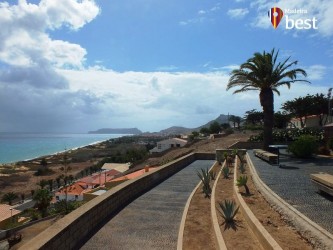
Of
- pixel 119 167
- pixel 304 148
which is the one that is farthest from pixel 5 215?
pixel 119 167

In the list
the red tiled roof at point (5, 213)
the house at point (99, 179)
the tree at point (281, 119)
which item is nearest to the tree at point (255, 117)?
the tree at point (281, 119)

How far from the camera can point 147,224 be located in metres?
8.27

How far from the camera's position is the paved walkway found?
22.7ft

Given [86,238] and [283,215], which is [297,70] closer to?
[283,215]

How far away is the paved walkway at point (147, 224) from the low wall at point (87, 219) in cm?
23

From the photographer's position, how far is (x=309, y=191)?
8.54 meters

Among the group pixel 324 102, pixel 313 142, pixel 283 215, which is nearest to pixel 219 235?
pixel 283 215

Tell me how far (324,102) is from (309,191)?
57.2 metres

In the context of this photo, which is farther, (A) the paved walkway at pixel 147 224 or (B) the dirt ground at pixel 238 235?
(A) the paved walkway at pixel 147 224

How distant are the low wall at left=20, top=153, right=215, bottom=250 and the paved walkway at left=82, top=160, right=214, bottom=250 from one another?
0.23m

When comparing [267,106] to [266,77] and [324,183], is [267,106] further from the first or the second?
[324,183]

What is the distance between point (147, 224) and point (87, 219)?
4.93ft

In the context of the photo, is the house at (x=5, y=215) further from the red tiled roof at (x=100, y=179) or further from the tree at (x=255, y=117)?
the tree at (x=255, y=117)

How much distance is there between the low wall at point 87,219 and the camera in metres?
5.79
